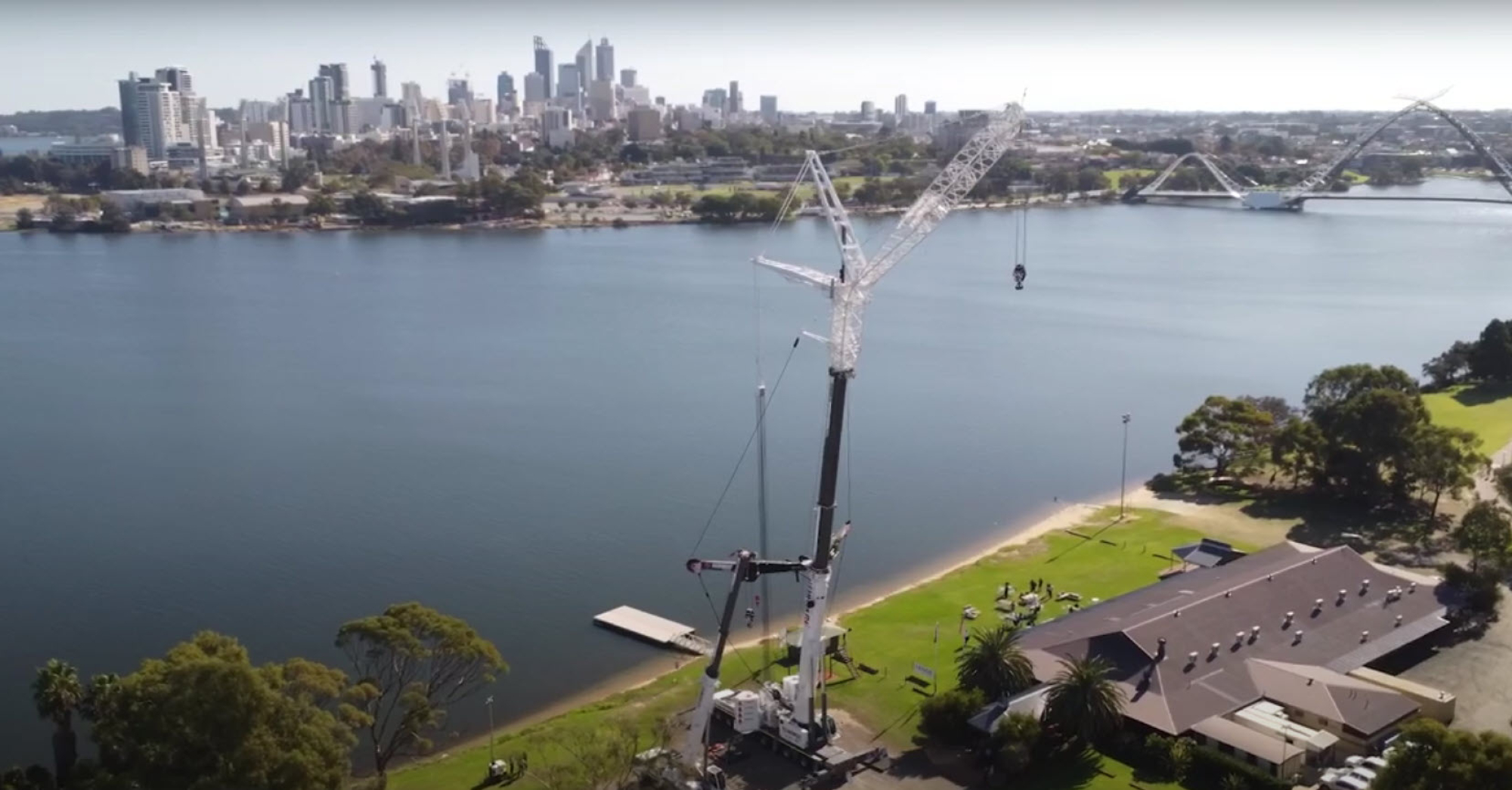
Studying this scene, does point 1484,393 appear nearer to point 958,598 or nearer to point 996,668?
point 958,598

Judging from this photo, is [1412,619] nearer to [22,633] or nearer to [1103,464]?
[1103,464]

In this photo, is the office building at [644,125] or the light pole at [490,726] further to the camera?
the office building at [644,125]

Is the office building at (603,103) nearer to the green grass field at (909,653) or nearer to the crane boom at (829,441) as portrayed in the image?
the green grass field at (909,653)

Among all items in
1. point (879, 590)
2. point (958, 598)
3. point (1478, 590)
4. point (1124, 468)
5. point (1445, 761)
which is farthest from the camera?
point (1124, 468)

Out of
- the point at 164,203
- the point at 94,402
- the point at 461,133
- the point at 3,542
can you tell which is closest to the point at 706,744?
the point at 3,542

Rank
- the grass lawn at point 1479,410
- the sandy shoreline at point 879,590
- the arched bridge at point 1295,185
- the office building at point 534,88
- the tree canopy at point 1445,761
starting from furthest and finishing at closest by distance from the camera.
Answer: the office building at point 534,88 < the arched bridge at point 1295,185 < the grass lawn at point 1479,410 < the sandy shoreline at point 879,590 < the tree canopy at point 1445,761

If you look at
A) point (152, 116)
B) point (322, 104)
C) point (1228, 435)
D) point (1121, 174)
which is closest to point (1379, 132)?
point (1121, 174)

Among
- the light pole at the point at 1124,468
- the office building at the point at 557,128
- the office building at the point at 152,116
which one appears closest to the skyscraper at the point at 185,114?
the office building at the point at 152,116
